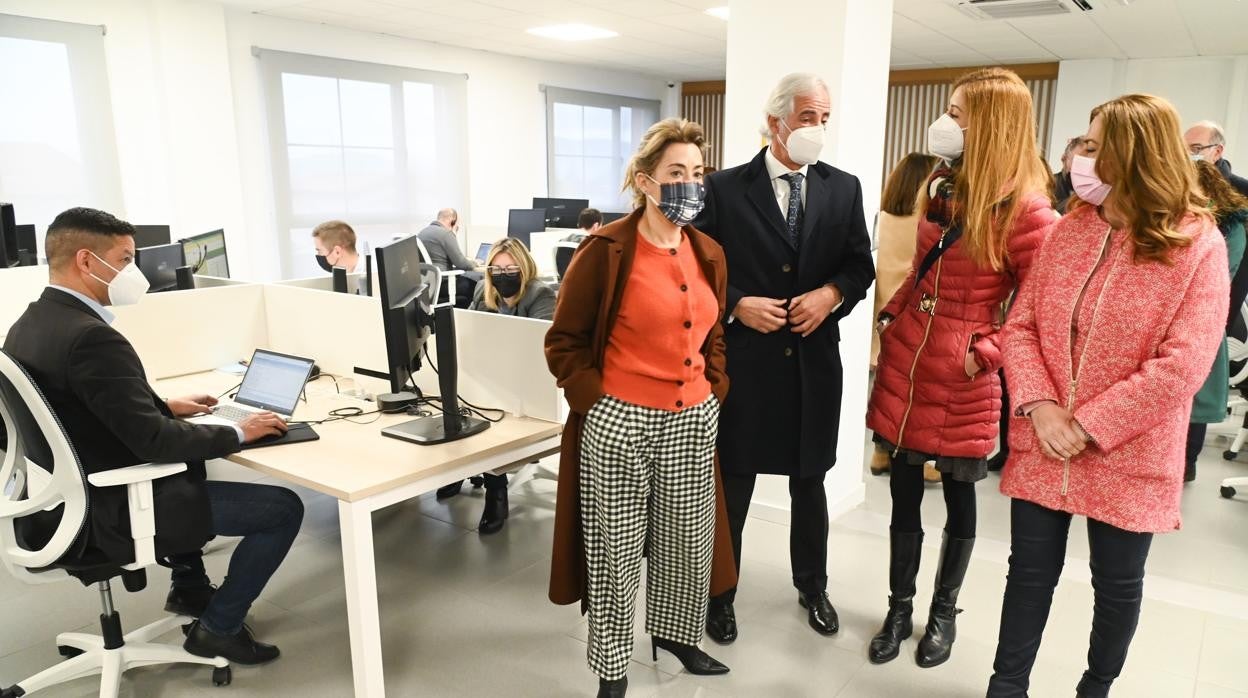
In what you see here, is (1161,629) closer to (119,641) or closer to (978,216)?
(978,216)

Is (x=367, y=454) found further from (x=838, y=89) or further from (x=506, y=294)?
(x=838, y=89)

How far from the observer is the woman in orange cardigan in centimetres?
197

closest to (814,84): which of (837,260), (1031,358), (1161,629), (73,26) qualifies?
(837,260)

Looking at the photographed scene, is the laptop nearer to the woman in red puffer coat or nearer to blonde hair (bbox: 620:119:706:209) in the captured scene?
blonde hair (bbox: 620:119:706:209)

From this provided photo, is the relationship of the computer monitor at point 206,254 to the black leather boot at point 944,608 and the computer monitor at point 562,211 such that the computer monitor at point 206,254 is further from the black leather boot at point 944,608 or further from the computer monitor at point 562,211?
the computer monitor at point 562,211

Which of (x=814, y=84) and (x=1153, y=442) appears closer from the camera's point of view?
(x=1153, y=442)

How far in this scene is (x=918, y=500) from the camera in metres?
2.35

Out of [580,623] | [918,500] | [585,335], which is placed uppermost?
[585,335]

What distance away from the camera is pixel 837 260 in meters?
2.31

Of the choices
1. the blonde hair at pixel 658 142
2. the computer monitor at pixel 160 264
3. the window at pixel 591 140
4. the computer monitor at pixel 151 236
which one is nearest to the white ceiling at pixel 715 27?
the window at pixel 591 140

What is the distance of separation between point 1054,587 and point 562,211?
6.66 m

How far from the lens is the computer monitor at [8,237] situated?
373 centimetres

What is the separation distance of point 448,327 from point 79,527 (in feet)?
3.37

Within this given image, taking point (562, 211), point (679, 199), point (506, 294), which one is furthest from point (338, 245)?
point (562, 211)
